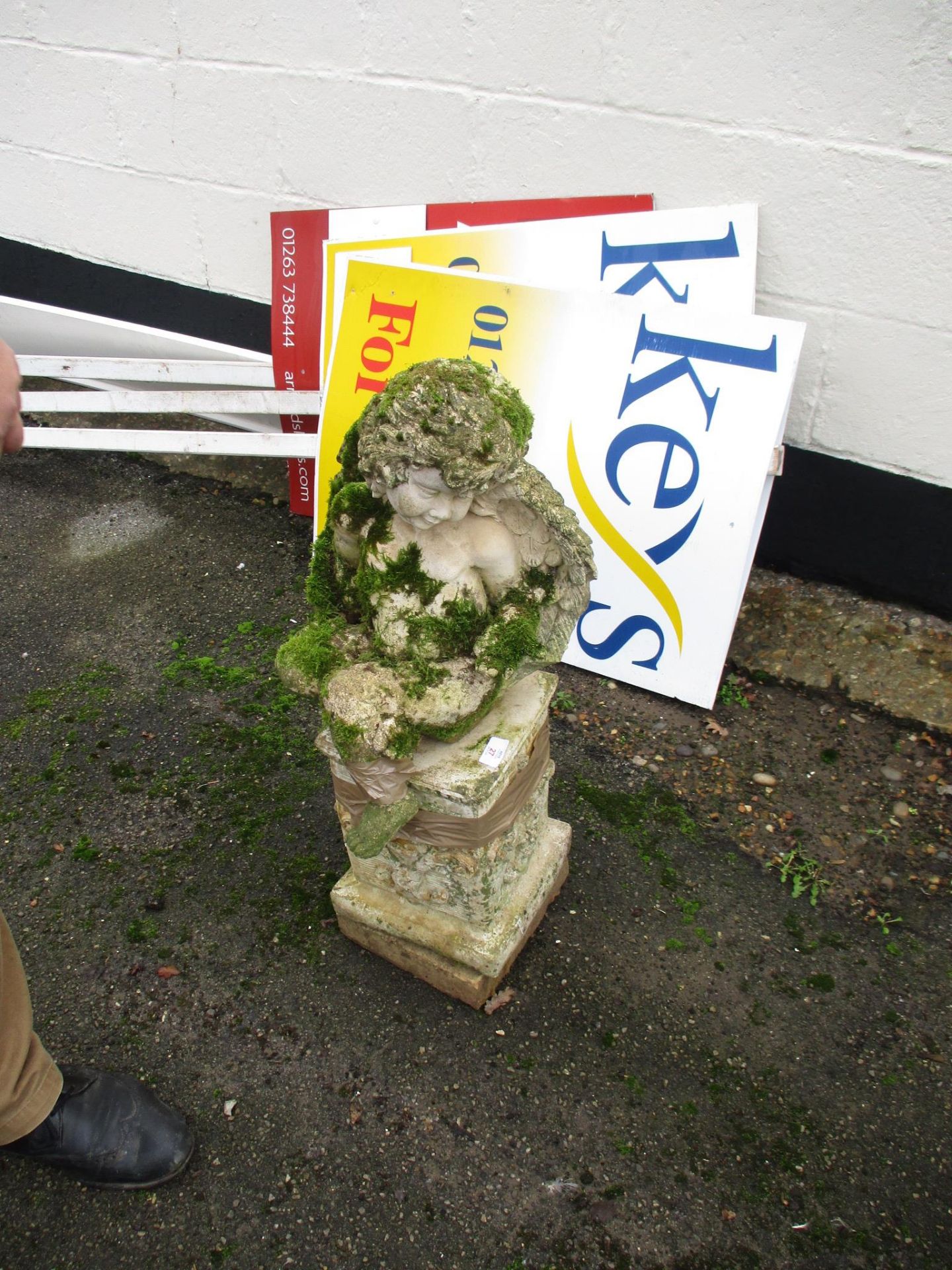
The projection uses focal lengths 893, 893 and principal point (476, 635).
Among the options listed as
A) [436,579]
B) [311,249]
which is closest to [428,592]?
[436,579]

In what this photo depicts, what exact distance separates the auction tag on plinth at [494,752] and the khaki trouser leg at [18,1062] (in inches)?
46.3

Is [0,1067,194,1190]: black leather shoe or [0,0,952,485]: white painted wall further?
[0,0,952,485]: white painted wall

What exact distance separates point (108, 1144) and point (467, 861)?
3.55ft

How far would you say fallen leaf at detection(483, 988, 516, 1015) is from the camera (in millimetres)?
2453

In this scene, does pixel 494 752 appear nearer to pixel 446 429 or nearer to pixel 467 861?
pixel 467 861

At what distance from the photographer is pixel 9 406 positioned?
185 centimetres

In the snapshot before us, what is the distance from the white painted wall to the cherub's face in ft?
6.28


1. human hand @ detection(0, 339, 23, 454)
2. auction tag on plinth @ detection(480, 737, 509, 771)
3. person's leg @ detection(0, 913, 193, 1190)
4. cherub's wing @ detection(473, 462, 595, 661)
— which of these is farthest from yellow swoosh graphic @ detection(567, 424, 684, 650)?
person's leg @ detection(0, 913, 193, 1190)

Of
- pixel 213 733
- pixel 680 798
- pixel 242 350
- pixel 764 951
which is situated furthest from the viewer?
pixel 242 350

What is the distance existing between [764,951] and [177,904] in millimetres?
1764

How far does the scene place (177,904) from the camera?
275 centimetres

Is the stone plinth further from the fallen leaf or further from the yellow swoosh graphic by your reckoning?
the yellow swoosh graphic

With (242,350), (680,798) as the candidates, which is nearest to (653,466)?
(680,798)

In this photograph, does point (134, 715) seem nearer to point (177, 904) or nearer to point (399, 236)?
point (177, 904)
